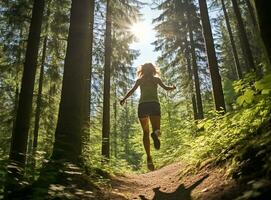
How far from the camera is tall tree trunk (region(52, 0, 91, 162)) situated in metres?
6.00

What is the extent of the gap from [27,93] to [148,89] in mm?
3855

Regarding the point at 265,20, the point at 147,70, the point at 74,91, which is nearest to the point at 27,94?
the point at 147,70

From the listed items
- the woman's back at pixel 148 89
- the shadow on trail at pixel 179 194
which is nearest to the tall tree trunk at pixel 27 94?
the woman's back at pixel 148 89

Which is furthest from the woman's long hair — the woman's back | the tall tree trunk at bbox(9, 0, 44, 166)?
the tall tree trunk at bbox(9, 0, 44, 166)

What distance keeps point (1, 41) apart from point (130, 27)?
307 inches

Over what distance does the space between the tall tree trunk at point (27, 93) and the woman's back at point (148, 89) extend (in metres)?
3.61

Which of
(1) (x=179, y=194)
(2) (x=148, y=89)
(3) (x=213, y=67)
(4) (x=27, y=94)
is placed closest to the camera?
(1) (x=179, y=194)

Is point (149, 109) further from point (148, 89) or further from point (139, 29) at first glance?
point (139, 29)

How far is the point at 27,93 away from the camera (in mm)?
10195

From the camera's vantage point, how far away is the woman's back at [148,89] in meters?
8.46

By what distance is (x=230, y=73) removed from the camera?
44750mm

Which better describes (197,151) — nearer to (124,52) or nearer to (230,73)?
(124,52)

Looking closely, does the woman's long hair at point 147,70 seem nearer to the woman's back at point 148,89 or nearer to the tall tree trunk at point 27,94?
the woman's back at point 148,89

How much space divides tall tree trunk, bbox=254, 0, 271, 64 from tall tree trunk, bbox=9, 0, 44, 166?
7.25 m
